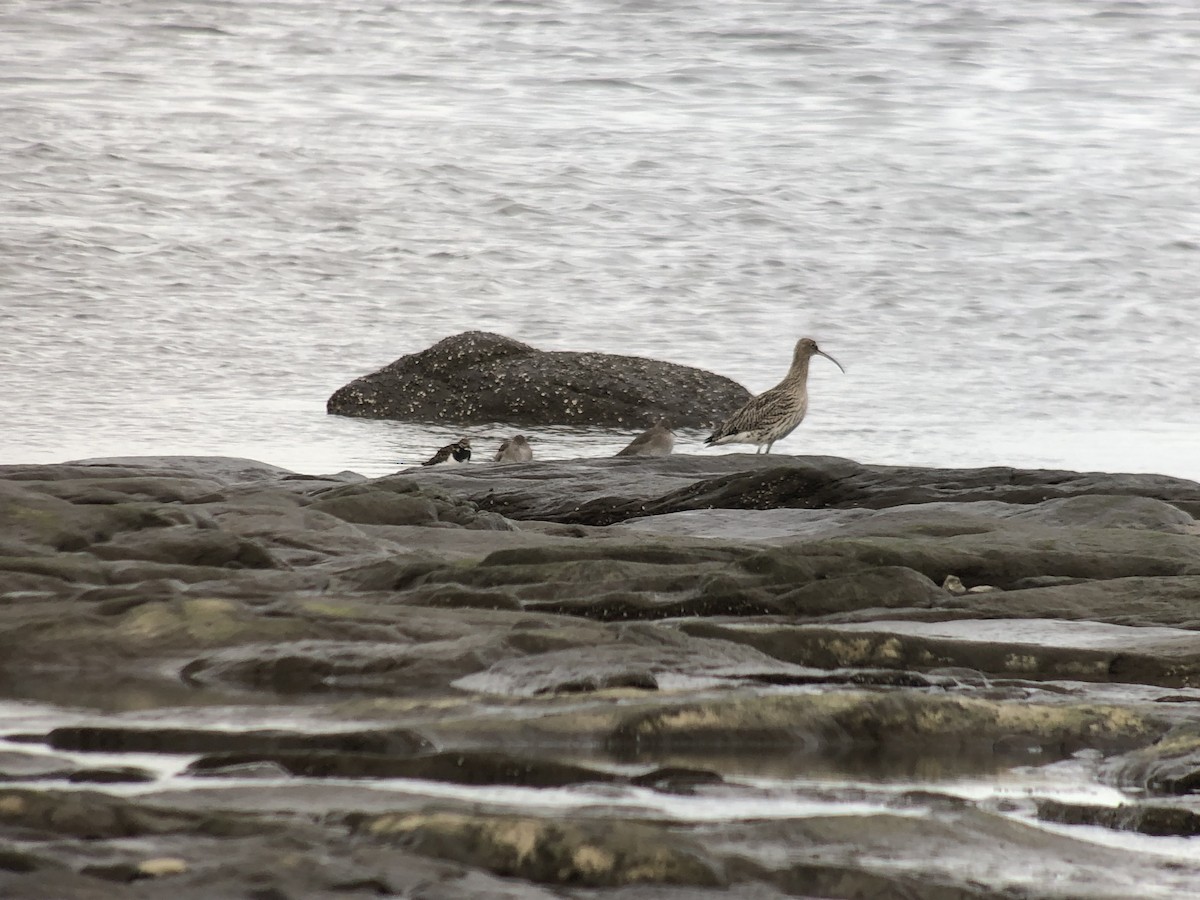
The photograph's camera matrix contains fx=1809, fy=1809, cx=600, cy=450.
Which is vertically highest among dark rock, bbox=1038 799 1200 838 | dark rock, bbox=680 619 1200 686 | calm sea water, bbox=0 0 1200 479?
calm sea water, bbox=0 0 1200 479

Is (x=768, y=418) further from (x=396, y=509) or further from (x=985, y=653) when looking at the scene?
(x=985, y=653)

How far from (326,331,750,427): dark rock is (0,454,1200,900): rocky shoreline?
7768mm

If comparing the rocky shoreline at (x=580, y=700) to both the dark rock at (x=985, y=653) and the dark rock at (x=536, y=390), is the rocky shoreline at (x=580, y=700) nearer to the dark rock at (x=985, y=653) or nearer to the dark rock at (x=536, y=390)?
the dark rock at (x=985, y=653)

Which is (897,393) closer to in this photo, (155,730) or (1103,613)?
(1103,613)

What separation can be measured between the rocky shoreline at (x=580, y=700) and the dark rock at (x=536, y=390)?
7.77 m

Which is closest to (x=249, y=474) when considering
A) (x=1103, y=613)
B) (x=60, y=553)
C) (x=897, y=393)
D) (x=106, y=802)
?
(x=60, y=553)

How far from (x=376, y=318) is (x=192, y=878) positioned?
17.5 m

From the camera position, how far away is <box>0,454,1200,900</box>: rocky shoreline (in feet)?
9.82

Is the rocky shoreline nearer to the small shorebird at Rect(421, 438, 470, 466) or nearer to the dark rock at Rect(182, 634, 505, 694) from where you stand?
the dark rock at Rect(182, 634, 505, 694)

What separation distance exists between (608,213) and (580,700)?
19.9 meters

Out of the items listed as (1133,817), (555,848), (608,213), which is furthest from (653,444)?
(608,213)

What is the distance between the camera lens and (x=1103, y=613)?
570cm

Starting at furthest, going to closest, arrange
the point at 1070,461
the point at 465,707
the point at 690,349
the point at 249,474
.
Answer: the point at 690,349, the point at 1070,461, the point at 249,474, the point at 465,707

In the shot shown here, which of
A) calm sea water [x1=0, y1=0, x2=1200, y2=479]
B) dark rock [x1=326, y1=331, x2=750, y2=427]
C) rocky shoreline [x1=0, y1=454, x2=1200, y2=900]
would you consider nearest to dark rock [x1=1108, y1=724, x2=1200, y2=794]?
rocky shoreline [x1=0, y1=454, x2=1200, y2=900]
